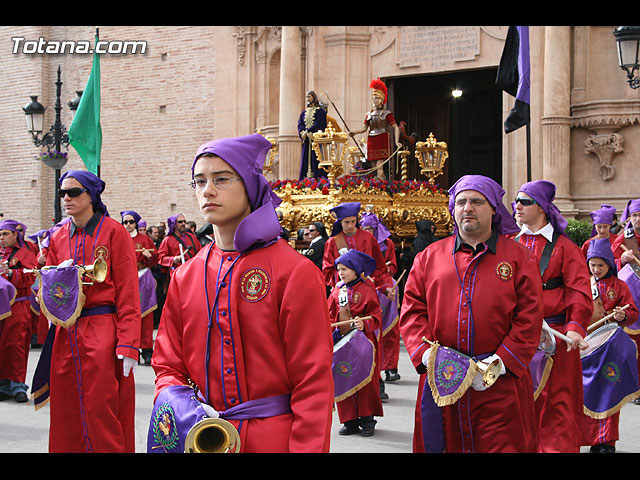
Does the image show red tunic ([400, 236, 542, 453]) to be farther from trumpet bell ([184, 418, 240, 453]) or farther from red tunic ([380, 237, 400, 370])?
red tunic ([380, 237, 400, 370])

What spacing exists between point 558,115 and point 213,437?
16771mm

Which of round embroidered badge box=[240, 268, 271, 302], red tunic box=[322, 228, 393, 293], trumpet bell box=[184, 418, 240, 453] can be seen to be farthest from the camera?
red tunic box=[322, 228, 393, 293]

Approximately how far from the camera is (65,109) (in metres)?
30.2

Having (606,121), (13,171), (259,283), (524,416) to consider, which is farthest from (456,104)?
(259,283)

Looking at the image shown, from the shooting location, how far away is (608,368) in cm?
748

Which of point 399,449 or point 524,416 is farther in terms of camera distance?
point 399,449

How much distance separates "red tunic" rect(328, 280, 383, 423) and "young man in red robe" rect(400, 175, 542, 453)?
3221 mm

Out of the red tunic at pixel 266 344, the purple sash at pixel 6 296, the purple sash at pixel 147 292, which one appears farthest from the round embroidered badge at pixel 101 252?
the purple sash at pixel 147 292

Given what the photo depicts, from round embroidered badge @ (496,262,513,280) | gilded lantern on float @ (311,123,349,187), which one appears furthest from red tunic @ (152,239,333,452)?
gilded lantern on float @ (311,123,349,187)

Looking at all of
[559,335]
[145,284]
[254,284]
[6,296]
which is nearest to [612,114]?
[145,284]

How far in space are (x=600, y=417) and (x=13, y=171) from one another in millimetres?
27542

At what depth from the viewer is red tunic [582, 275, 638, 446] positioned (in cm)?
729

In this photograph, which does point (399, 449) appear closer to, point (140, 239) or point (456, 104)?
point (140, 239)

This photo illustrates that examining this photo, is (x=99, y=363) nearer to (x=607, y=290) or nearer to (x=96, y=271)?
(x=96, y=271)
